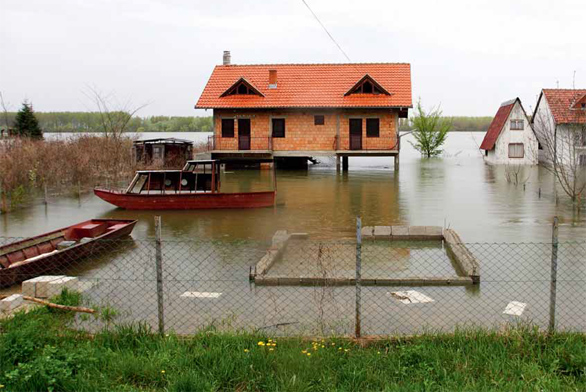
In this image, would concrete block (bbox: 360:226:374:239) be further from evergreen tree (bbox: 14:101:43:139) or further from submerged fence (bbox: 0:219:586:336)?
evergreen tree (bbox: 14:101:43:139)

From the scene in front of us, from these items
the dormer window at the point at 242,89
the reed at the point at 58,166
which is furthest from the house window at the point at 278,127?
the reed at the point at 58,166

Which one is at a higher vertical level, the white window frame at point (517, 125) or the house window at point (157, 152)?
the white window frame at point (517, 125)

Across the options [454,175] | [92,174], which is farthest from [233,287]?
[454,175]

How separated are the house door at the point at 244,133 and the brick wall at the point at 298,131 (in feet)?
0.77

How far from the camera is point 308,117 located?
3756 centimetres

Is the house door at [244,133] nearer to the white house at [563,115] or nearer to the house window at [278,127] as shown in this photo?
the house window at [278,127]

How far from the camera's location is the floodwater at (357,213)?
59.1 feet

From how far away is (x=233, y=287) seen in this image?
11234mm

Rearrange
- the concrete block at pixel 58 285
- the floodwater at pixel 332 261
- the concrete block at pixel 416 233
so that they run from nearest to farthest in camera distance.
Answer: the floodwater at pixel 332 261, the concrete block at pixel 58 285, the concrete block at pixel 416 233

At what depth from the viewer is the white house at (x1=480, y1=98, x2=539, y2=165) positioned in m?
45.3

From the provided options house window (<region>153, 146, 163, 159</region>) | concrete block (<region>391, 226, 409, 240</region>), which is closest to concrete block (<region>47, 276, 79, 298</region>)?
concrete block (<region>391, 226, 409, 240</region>)

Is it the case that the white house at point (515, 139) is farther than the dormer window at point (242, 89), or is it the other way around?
the white house at point (515, 139)

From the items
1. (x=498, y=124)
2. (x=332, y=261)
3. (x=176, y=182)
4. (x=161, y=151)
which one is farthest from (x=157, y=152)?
(x=332, y=261)

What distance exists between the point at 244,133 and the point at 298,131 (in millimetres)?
3393
